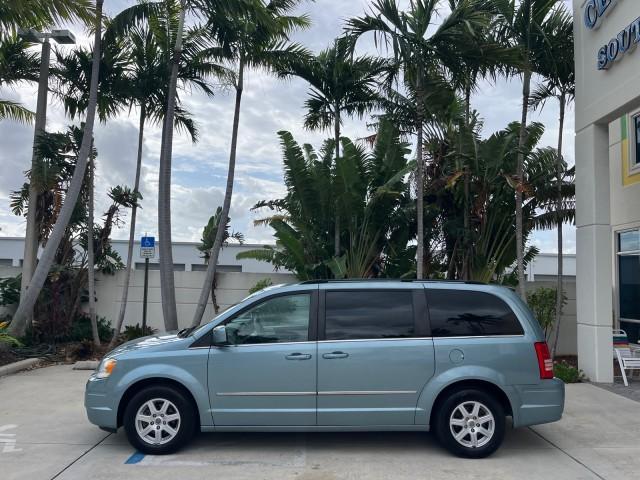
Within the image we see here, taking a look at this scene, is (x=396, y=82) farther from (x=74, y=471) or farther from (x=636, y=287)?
(x=74, y=471)

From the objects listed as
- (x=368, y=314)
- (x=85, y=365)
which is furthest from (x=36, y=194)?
(x=368, y=314)

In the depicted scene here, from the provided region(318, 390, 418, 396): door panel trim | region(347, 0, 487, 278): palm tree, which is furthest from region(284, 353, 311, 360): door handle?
region(347, 0, 487, 278): palm tree

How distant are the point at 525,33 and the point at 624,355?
19.7 feet

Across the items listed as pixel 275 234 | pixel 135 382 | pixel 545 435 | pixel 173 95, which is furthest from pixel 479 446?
pixel 173 95

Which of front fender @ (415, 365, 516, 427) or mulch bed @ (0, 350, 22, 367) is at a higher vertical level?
front fender @ (415, 365, 516, 427)

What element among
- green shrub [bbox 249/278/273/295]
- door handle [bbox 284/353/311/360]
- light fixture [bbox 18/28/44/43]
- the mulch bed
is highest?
light fixture [bbox 18/28/44/43]

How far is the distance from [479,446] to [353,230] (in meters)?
7.70

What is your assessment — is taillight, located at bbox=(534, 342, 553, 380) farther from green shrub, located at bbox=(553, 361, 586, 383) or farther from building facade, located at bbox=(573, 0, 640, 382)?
building facade, located at bbox=(573, 0, 640, 382)

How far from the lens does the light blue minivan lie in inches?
243

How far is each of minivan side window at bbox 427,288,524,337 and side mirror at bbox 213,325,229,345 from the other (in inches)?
85.3

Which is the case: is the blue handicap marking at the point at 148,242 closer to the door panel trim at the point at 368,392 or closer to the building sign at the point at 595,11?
the door panel trim at the point at 368,392

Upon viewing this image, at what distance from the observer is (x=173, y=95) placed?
12.6 meters

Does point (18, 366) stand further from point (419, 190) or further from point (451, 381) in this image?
point (451, 381)

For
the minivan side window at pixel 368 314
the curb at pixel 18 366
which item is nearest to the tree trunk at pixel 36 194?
the curb at pixel 18 366
